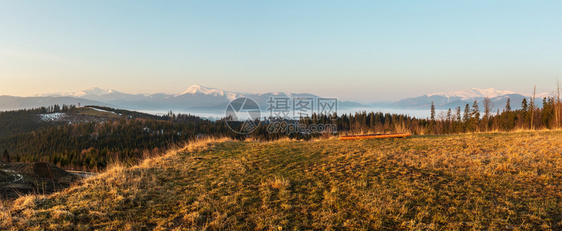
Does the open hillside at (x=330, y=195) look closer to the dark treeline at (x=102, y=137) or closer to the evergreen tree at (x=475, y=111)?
the evergreen tree at (x=475, y=111)

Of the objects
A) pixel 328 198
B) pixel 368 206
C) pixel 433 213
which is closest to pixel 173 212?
pixel 328 198

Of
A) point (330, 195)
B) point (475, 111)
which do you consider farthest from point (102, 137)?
point (475, 111)

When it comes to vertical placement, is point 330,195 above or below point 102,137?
above

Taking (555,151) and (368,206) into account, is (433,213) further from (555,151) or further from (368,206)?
(555,151)

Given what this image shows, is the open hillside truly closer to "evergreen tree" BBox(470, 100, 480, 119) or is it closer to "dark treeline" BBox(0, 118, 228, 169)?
"evergreen tree" BBox(470, 100, 480, 119)

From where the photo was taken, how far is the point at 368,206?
5.97 meters

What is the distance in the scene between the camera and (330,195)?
6.74 m

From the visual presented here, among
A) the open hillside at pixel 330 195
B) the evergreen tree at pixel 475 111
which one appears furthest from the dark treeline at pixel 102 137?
the open hillside at pixel 330 195

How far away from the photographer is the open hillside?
17.7 ft

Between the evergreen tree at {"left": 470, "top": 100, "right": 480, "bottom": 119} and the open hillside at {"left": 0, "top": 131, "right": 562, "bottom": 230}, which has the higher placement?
the evergreen tree at {"left": 470, "top": 100, "right": 480, "bottom": 119}

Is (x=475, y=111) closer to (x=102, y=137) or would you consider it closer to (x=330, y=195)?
(x=330, y=195)

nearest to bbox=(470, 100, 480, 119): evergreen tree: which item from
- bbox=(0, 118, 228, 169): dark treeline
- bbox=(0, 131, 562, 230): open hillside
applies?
bbox=(0, 131, 562, 230): open hillside

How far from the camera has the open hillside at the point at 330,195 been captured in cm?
538

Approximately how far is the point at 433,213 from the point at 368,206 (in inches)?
52.1
